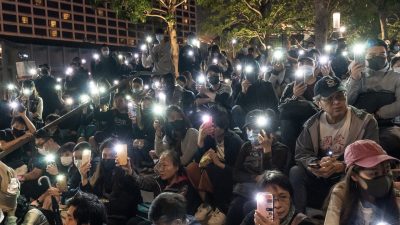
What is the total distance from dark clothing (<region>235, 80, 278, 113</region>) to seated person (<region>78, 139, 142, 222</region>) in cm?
252

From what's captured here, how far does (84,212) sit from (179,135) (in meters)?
3.19

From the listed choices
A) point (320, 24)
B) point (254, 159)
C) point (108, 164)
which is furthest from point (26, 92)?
point (320, 24)

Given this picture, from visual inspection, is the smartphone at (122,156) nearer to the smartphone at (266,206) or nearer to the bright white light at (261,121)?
the bright white light at (261,121)

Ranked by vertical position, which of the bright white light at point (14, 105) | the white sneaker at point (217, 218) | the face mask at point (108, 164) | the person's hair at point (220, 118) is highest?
the bright white light at point (14, 105)

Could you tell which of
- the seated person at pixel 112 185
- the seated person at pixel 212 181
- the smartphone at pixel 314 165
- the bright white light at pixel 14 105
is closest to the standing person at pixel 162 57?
the bright white light at pixel 14 105

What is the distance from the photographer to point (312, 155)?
5.12 metres

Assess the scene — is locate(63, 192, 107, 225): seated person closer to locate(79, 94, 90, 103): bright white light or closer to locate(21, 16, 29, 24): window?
locate(79, 94, 90, 103): bright white light

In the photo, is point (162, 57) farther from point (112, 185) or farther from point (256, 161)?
point (256, 161)

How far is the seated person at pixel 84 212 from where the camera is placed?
4.38 metres

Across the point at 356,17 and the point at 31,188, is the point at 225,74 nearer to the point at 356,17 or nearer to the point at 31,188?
the point at 31,188

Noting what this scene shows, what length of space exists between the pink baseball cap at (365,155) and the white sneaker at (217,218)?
2248mm

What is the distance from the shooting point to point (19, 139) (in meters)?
8.35

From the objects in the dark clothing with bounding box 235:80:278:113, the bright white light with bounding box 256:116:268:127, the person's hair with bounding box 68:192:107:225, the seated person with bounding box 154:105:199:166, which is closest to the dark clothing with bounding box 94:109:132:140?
the seated person with bounding box 154:105:199:166

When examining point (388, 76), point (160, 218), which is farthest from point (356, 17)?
point (160, 218)
